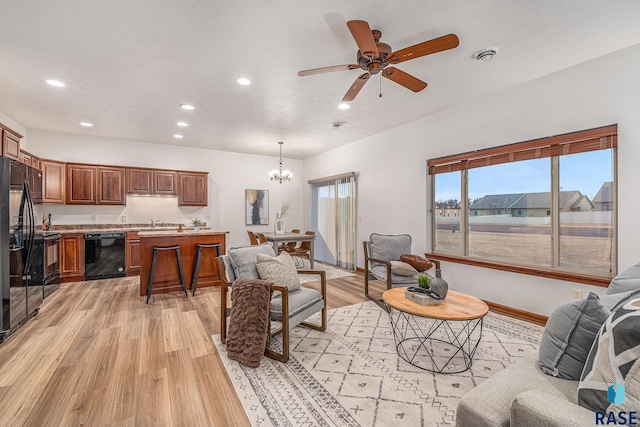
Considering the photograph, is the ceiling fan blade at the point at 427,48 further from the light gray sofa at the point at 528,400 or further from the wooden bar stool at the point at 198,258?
the wooden bar stool at the point at 198,258

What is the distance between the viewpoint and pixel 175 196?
6.40 metres

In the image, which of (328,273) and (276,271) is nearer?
(276,271)

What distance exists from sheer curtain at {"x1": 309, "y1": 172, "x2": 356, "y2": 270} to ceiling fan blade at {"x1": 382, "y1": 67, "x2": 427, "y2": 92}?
11.3ft

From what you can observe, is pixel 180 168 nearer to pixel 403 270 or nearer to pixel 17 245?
pixel 17 245

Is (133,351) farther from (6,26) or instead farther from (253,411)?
(6,26)

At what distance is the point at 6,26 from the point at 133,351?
2951mm

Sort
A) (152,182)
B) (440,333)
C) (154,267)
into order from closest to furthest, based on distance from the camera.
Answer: (440,333), (154,267), (152,182)

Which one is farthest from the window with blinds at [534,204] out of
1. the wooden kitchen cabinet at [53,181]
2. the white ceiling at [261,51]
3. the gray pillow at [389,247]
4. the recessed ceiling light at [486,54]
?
the wooden kitchen cabinet at [53,181]

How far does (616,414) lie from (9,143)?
238 inches

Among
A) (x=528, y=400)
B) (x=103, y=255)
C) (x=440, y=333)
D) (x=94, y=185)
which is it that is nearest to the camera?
(x=528, y=400)

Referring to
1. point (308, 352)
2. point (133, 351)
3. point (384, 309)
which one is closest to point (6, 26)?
point (133, 351)

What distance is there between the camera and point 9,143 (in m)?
3.80

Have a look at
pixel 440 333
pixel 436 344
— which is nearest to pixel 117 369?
pixel 436 344

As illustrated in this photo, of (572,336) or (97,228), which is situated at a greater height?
(97,228)
